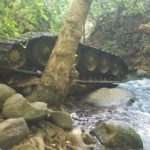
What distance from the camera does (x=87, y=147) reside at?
16.5ft

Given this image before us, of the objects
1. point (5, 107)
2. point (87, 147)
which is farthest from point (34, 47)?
point (87, 147)

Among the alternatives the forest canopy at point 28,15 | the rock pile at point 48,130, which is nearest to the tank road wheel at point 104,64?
the forest canopy at point 28,15

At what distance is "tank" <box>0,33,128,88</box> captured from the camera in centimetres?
732

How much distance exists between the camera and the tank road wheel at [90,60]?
1034 cm

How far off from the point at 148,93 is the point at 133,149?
4373 mm

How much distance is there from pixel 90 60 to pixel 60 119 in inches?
194

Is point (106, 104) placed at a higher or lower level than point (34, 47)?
lower

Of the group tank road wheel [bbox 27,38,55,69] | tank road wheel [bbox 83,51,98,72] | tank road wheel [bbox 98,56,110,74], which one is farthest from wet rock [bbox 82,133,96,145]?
tank road wheel [bbox 98,56,110,74]

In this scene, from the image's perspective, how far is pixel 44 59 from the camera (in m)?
8.87

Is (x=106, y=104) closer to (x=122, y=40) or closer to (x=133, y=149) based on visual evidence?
(x=133, y=149)

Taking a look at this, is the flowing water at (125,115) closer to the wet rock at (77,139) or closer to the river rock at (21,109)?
the wet rock at (77,139)

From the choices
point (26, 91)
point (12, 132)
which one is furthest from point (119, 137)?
point (26, 91)

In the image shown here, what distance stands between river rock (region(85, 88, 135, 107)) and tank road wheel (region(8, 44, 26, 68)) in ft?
5.99

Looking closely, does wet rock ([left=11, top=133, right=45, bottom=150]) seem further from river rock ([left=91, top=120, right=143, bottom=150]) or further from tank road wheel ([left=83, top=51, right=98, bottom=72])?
tank road wheel ([left=83, top=51, right=98, bottom=72])
